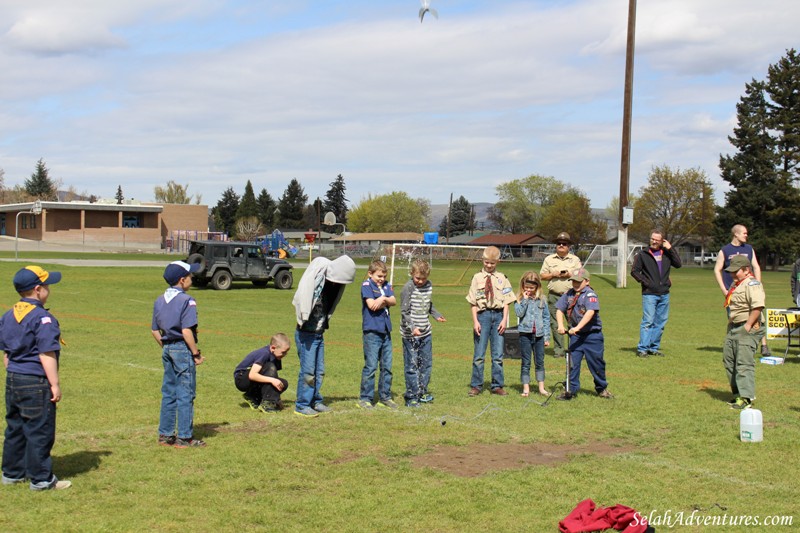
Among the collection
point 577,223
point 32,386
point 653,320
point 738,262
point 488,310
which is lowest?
point 653,320

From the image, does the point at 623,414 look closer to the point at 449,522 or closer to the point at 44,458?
the point at 449,522

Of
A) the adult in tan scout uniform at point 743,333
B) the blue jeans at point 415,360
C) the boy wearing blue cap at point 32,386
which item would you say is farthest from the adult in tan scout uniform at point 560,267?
the boy wearing blue cap at point 32,386

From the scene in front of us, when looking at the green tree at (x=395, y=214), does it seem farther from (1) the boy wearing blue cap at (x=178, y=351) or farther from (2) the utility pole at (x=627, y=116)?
(1) the boy wearing blue cap at (x=178, y=351)

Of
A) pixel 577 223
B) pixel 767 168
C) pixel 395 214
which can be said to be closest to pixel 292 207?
pixel 395 214

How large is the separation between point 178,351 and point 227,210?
13992 cm

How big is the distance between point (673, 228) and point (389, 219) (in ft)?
212

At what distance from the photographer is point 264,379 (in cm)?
946

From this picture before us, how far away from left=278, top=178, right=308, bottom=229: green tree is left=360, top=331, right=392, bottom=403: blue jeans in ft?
441

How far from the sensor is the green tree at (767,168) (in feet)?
245

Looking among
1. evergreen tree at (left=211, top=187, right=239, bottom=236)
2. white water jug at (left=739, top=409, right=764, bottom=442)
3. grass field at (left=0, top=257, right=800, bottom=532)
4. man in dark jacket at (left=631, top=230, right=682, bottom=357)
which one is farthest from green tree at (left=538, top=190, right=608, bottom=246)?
white water jug at (left=739, top=409, right=764, bottom=442)

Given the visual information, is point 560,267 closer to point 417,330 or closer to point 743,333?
point 743,333

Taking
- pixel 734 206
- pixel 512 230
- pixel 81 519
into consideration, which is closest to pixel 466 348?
pixel 81 519

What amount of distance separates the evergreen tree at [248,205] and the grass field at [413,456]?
12591 cm

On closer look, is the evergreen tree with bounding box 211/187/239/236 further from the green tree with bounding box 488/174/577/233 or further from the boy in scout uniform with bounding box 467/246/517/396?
the boy in scout uniform with bounding box 467/246/517/396
